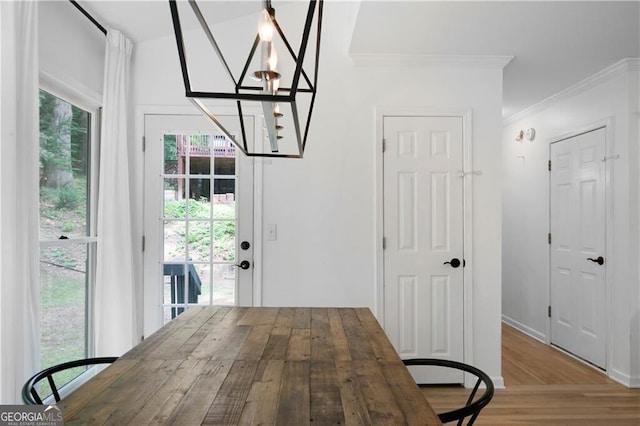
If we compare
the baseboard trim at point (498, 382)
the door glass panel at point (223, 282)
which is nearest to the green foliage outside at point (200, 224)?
the door glass panel at point (223, 282)

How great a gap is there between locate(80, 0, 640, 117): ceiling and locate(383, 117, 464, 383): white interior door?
615mm

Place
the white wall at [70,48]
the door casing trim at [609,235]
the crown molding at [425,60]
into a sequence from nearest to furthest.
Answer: the white wall at [70,48] → the crown molding at [425,60] → the door casing trim at [609,235]

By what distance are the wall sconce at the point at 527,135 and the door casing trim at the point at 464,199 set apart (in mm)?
1734

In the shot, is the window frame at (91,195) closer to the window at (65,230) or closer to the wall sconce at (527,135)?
the window at (65,230)

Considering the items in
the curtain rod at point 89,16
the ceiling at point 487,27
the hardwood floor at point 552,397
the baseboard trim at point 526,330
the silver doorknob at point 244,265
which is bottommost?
the hardwood floor at point 552,397

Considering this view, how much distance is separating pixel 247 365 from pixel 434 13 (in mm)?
2174

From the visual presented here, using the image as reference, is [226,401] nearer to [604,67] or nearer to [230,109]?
[230,109]

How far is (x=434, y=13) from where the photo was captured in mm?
2320

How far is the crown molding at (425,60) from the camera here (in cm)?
292

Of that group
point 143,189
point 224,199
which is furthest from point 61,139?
point 224,199

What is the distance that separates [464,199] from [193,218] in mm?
2068

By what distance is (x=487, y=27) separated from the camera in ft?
8.11

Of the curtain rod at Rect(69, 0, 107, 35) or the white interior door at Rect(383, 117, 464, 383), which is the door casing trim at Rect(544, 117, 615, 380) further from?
the curtain rod at Rect(69, 0, 107, 35)

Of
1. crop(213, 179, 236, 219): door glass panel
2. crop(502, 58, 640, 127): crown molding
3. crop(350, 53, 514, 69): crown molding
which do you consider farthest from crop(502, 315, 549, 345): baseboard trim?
crop(213, 179, 236, 219): door glass panel
